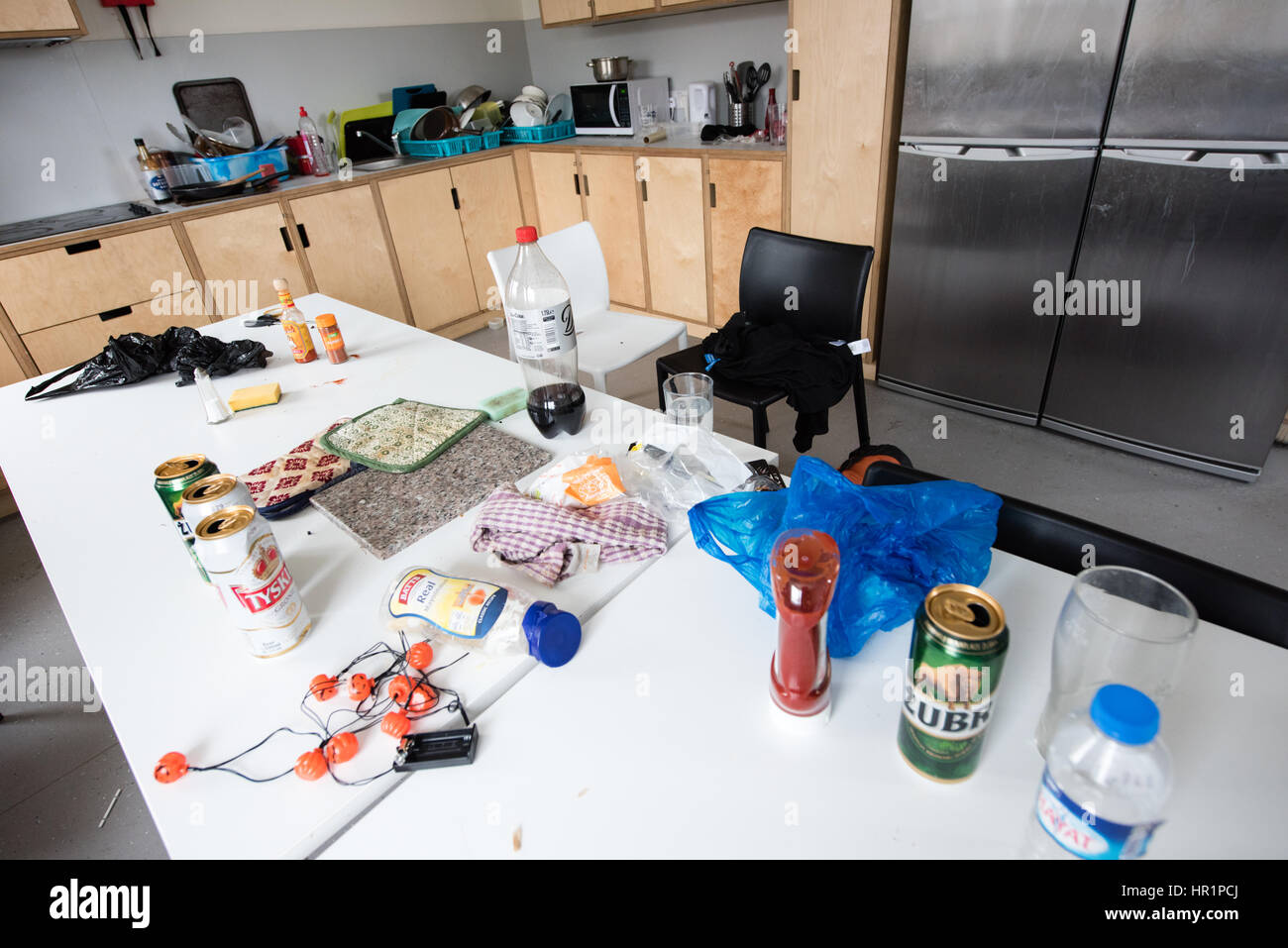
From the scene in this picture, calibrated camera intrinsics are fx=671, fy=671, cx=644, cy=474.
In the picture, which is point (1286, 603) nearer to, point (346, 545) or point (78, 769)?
point (346, 545)

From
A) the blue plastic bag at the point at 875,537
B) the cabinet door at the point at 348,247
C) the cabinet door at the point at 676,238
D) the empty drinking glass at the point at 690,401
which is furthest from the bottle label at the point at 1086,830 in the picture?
the cabinet door at the point at 348,247

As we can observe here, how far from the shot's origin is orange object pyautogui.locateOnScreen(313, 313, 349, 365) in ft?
5.91

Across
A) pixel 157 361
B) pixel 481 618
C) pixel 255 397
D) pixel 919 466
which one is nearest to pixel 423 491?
pixel 481 618

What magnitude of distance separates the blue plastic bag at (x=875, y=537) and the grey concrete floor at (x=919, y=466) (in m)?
1.60

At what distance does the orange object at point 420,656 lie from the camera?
35.0 inches

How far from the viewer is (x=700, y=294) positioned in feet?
11.8

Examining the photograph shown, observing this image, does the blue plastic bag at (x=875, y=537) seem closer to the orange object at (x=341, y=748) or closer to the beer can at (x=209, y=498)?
the orange object at (x=341, y=748)

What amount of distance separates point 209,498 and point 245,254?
2.86m

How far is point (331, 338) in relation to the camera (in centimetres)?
182

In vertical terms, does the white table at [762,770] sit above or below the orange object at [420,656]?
below
